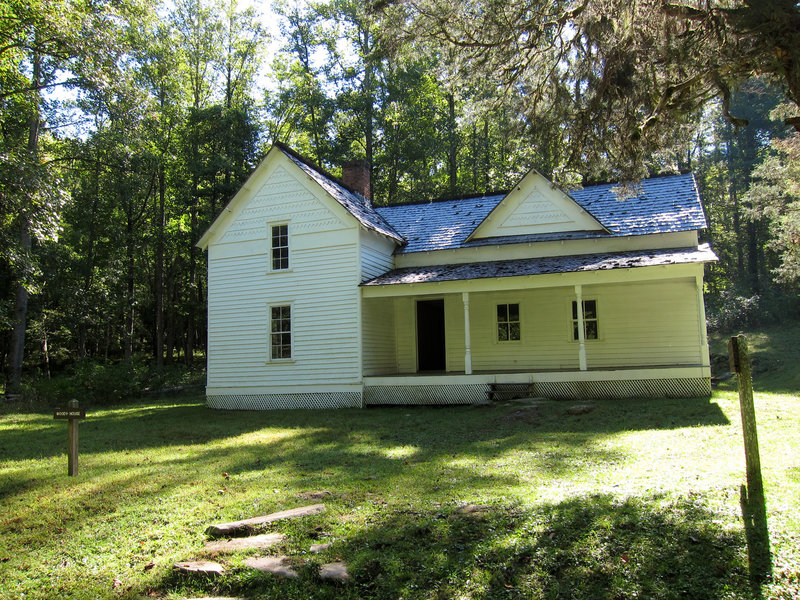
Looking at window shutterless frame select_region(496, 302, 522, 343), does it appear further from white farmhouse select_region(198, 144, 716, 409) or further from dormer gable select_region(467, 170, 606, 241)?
dormer gable select_region(467, 170, 606, 241)

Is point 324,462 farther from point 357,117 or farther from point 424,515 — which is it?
point 357,117

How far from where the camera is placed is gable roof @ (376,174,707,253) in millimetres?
16188

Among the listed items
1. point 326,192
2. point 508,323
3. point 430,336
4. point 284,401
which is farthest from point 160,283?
point 508,323

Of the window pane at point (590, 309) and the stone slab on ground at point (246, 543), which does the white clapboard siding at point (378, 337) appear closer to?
the window pane at point (590, 309)

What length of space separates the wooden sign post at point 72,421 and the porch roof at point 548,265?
30.3 feet

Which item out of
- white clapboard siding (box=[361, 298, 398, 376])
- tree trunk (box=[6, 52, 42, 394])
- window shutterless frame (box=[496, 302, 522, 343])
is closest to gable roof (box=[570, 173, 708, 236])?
window shutterless frame (box=[496, 302, 522, 343])

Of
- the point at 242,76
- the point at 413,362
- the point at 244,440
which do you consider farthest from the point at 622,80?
the point at 242,76

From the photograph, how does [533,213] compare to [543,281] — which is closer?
[543,281]

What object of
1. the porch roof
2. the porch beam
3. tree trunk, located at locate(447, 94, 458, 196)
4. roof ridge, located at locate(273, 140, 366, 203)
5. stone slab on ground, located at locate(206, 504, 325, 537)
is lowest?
stone slab on ground, located at locate(206, 504, 325, 537)

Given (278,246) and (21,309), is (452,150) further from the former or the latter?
(21,309)

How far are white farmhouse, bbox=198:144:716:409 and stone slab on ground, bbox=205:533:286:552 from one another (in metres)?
10.7

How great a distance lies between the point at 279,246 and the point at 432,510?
13218 millimetres

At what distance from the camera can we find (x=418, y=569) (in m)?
4.14

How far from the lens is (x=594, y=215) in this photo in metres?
16.8
